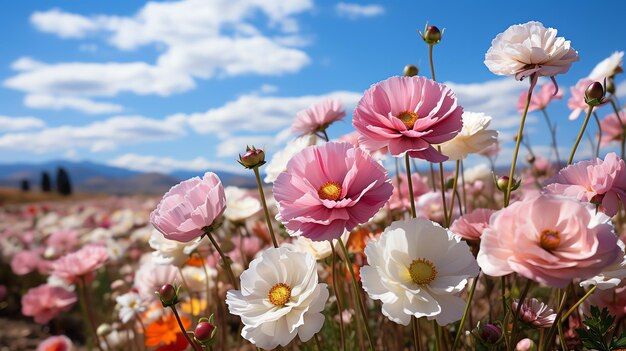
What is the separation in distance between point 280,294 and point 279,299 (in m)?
0.01

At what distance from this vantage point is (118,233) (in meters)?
4.93

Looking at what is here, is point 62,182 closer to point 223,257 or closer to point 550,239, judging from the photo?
point 223,257

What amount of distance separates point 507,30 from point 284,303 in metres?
0.66

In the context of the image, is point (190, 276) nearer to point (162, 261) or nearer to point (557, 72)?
point (162, 261)

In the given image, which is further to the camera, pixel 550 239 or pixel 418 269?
pixel 418 269

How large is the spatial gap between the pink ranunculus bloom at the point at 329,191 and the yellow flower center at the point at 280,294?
0.55ft

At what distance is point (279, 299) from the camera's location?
0.92 metres

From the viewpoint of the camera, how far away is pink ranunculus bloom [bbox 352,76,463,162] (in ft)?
2.73

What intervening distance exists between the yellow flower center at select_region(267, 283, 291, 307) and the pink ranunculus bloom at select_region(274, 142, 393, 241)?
A: 167 millimetres

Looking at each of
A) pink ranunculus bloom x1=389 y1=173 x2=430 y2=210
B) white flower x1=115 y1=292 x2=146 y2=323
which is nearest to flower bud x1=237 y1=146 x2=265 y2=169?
pink ranunculus bloom x1=389 y1=173 x2=430 y2=210

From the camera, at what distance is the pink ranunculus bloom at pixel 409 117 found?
83 centimetres

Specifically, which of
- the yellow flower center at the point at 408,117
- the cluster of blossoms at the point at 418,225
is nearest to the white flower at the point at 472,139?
the cluster of blossoms at the point at 418,225

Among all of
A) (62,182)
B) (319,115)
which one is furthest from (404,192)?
(62,182)

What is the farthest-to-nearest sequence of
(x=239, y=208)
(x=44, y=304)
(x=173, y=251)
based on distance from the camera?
(x=44, y=304), (x=239, y=208), (x=173, y=251)
